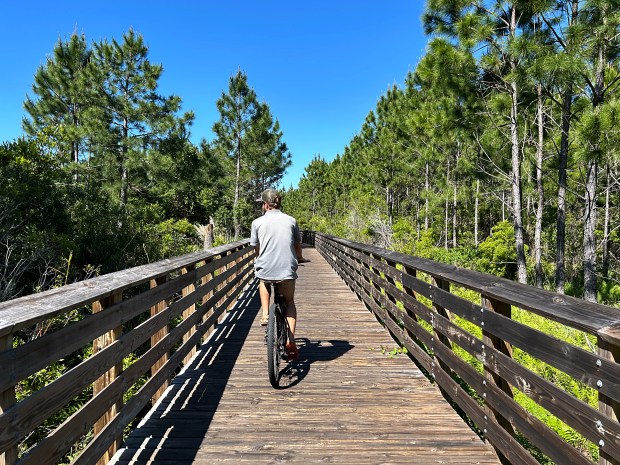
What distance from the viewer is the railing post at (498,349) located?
2494mm

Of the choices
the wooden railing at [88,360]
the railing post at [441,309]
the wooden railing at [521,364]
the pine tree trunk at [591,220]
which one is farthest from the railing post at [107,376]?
the pine tree trunk at [591,220]

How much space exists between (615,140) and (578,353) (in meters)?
8.83

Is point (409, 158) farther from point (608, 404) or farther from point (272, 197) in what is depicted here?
point (608, 404)

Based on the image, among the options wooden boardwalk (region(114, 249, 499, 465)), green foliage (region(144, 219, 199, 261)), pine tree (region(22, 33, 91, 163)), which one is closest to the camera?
wooden boardwalk (region(114, 249, 499, 465))

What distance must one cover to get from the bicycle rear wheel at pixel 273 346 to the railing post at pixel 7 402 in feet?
7.42

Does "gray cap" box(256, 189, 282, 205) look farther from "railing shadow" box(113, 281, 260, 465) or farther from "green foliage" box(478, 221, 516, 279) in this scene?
"green foliage" box(478, 221, 516, 279)

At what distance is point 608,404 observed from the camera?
5.04 ft

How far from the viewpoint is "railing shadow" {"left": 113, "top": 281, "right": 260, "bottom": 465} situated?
269 centimetres

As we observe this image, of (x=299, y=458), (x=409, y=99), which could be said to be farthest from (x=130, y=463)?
(x=409, y=99)

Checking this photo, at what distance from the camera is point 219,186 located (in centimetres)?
3431

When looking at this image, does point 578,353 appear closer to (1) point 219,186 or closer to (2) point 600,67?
(2) point 600,67

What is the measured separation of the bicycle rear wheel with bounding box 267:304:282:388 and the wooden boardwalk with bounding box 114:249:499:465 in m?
0.14

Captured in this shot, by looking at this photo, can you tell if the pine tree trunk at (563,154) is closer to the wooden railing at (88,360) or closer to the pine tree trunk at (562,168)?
the pine tree trunk at (562,168)

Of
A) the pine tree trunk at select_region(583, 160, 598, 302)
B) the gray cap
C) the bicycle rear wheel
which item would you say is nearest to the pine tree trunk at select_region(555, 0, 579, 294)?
the pine tree trunk at select_region(583, 160, 598, 302)
